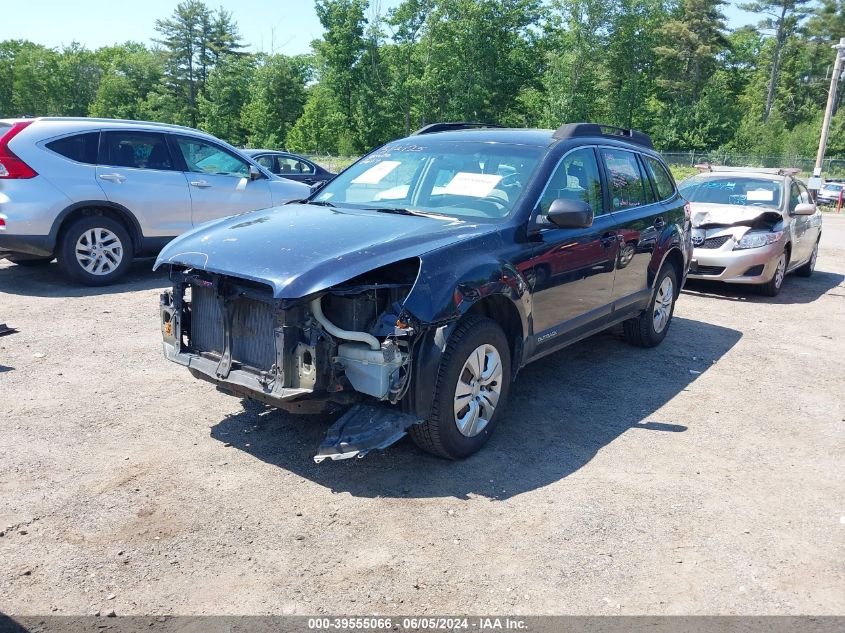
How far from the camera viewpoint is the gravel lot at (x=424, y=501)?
3115 mm

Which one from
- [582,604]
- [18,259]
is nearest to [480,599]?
[582,604]

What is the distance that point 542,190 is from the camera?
4.86m

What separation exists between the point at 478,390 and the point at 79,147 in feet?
20.7

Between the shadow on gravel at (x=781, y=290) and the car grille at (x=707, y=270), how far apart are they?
0.40 meters

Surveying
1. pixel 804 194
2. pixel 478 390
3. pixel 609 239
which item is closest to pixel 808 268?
pixel 804 194

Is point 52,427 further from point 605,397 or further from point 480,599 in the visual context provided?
point 605,397

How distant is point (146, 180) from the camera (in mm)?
8734

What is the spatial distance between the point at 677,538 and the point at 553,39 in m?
56.2

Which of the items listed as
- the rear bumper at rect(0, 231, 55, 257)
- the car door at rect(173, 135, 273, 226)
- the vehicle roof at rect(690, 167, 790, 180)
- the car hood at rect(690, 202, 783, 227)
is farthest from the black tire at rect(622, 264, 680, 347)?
the rear bumper at rect(0, 231, 55, 257)

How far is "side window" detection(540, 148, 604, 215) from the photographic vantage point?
16.3 ft

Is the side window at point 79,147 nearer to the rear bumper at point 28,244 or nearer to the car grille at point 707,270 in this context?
the rear bumper at point 28,244

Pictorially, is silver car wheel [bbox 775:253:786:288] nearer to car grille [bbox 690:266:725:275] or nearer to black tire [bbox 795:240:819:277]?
car grille [bbox 690:266:725:275]

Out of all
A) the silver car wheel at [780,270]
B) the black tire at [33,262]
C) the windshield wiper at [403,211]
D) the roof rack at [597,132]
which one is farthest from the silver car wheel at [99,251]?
the silver car wheel at [780,270]

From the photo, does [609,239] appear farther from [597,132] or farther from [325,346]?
[325,346]
